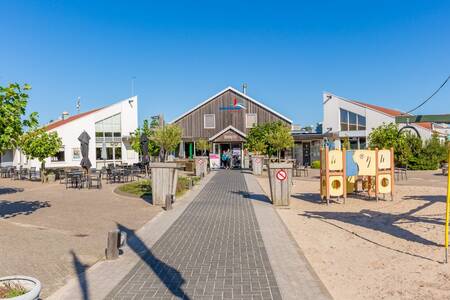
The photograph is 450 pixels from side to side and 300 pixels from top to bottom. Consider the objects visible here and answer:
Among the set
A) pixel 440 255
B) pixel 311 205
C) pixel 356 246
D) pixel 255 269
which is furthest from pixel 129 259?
pixel 311 205

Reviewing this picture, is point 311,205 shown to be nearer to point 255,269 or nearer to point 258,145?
point 255,269

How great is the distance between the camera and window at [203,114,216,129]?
1555 inches

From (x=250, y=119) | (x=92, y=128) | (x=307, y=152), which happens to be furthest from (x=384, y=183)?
(x=92, y=128)

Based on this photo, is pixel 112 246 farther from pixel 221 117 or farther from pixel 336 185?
pixel 221 117

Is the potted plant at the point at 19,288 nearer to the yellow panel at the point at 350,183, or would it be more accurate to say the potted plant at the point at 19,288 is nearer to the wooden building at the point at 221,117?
the yellow panel at the point at 350,183

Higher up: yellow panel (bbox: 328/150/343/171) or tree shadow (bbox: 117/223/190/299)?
yellow panel (bbox: 328/150/343/171)

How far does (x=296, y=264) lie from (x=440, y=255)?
2.62m

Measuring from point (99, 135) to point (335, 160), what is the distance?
28.6 meters

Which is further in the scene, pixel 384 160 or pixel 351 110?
pixel 351 110

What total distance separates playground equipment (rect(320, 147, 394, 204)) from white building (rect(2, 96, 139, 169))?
26.4 meters

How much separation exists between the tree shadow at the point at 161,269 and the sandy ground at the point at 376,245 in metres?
2.00

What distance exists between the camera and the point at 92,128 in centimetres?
3591

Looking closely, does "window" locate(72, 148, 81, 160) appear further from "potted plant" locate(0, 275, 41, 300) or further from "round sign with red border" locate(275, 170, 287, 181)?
"potted plant" locate(0, 275, 41, 300)

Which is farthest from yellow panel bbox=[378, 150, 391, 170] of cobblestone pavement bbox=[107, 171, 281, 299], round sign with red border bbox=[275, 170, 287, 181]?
cobblestone pavement bbox=[107, 171, 281, 299]
